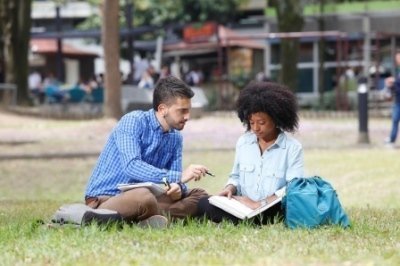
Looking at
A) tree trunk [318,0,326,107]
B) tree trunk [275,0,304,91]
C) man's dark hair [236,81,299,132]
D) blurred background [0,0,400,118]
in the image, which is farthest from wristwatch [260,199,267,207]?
tree trunk [318,0,326,107]

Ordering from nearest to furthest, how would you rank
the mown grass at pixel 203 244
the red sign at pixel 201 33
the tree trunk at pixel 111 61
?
1. the mown grass at pixel 203 244
2. the tree trunk at pixel 111 61
3. the red sign at pixel 201 33

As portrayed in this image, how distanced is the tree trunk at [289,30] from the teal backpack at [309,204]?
80.7ft

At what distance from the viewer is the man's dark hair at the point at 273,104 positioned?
8828mm

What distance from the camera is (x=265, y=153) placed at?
349 inches

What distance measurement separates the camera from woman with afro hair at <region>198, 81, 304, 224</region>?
28.7 ft

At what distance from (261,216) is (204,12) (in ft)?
171

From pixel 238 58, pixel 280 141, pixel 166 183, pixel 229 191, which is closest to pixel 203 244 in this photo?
pixel 166 183

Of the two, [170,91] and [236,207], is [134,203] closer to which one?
[236,207]

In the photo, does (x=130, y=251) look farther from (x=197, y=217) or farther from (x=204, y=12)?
(x=204, y=12)

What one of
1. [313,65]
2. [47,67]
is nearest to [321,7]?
[313,65]

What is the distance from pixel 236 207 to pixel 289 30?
83.1 feet

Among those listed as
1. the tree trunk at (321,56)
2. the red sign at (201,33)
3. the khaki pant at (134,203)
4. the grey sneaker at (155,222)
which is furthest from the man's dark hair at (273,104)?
the red sign at (201,33)

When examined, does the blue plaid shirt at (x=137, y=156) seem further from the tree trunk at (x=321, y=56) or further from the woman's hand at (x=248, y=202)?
the tree trunk at (x=321, y=56)

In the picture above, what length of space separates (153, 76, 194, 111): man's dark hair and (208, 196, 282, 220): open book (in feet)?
2.60
